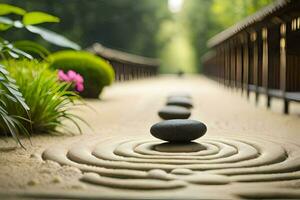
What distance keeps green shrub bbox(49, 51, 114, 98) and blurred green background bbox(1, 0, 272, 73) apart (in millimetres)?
22749

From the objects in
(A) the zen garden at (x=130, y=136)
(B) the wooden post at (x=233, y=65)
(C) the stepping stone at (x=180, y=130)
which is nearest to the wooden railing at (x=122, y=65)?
(B) the wooden post at (x=233, y=65)

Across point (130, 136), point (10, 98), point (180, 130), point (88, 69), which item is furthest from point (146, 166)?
point (88, 69)

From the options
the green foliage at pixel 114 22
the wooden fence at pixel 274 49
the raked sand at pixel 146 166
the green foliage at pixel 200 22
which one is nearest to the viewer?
the raked sand at pixel 146 166

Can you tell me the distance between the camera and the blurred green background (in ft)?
120

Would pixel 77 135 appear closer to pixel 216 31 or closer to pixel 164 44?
pixel 216 31

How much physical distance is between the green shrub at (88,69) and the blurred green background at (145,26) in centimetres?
2275

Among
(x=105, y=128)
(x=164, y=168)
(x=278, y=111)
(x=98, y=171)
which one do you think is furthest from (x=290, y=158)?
(x=278, y=111)

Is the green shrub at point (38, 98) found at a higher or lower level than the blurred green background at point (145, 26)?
lower

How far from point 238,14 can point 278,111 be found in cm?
2005

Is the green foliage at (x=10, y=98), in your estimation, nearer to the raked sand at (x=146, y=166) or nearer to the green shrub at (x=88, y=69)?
the raked sand at (x=146, y=166)

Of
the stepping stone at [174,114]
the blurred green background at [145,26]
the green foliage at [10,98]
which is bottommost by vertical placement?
the stepping stone at [174,114]

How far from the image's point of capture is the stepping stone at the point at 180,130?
4566 millimetres

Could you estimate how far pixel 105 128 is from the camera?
254 inches

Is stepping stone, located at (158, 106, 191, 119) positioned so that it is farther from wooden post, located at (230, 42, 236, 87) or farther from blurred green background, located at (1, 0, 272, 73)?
blurred green background, located at (1, 0, 272, 73)
